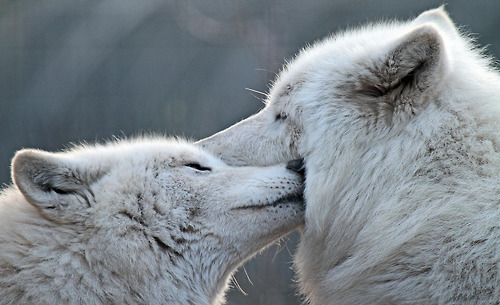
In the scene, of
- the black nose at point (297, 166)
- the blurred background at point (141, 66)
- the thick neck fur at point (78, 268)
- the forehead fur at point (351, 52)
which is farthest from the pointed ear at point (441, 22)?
the blurred background at point (141, 66)

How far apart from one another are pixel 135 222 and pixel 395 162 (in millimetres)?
1057

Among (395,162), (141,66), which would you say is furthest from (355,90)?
(141,66)

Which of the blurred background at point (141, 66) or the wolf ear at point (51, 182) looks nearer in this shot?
the wolf ear at point (51, 182)

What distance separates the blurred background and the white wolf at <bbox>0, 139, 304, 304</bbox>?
9.24ft

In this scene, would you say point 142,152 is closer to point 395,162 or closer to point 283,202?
point 283,202

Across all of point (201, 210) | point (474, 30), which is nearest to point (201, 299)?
point (201, 210)

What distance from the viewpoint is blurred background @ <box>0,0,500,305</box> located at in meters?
5.36

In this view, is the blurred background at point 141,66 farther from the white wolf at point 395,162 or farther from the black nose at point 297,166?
the black nose at point 297,166

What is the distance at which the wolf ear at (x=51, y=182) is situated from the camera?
211 cm

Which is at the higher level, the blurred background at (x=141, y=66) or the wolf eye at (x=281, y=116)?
the blurred background at (x=141, y=66)

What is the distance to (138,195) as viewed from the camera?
92.5 inches

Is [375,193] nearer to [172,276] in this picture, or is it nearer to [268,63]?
[172,276]

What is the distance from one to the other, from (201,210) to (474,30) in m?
4.04

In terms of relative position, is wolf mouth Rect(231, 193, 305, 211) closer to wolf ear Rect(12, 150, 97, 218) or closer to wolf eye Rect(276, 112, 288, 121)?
wolf eye Rect(276, 112, 288, 121)
